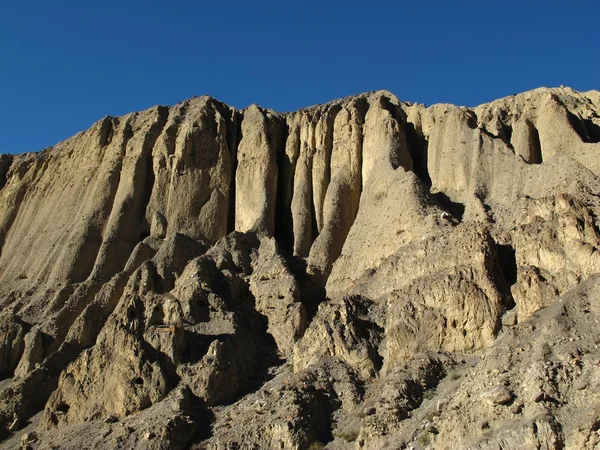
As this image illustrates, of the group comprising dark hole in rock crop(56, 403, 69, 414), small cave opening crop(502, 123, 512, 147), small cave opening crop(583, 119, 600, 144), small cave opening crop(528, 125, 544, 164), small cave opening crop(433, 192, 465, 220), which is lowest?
dark hole in rock crop(56, 403, 69, 414)

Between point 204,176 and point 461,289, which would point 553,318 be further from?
point 204,176

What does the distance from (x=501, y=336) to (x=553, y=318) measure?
8.90 ft

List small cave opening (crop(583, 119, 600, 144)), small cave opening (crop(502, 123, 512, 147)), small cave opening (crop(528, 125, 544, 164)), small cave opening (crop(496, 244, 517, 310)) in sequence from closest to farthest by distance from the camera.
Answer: small cave opening (crop(496, 244, 517, 310)) → small cave opening (crop(528, 125, 544, 164)) → small cave opening (crop(502, 123, 512, 147)) → small cave opening (crop(583, 119, 600, 144))

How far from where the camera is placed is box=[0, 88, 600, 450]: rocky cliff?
2766cm

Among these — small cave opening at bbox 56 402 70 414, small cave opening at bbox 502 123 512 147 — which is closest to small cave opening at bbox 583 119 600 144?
small cave opening at bbox 502 123 512 147

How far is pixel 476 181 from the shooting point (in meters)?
42.2

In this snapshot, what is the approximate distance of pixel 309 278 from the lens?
4203 centimetres

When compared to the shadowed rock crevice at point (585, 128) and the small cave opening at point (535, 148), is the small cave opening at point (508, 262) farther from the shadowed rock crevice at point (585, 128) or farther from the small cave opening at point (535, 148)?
the shadowed rock crevice at point (585, 128)

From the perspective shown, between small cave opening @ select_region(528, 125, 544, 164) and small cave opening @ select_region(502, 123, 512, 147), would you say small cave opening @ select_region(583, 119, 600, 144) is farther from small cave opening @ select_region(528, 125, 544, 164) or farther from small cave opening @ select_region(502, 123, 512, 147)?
small cave opening @ select_region(502, 123, 512, 147)

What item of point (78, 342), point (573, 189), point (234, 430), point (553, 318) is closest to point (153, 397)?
point (234, 430)

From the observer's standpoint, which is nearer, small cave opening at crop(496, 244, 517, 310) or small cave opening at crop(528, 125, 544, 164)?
small cave opening at crop(496, 244, 517, 310)

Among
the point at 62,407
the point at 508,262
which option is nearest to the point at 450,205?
the point at 508,262

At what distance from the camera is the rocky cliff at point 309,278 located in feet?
90.7

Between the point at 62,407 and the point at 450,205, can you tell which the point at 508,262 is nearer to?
the point at 450,205
